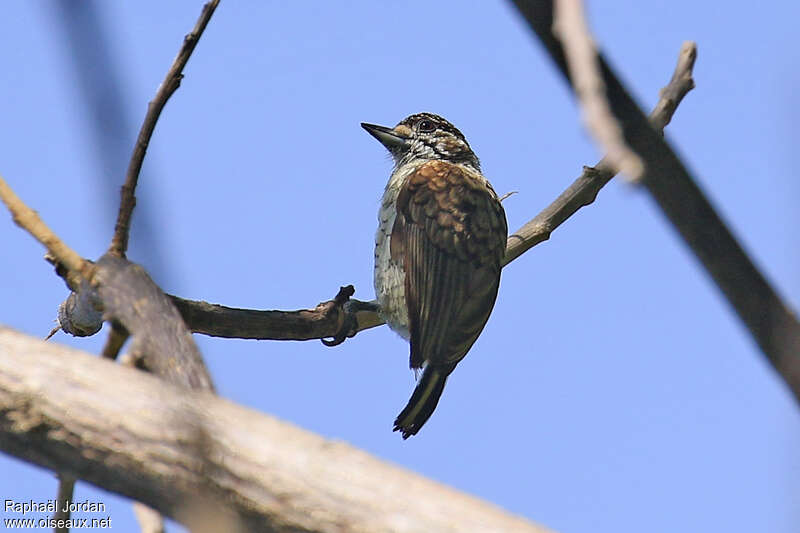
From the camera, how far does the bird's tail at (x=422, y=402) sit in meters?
4.88

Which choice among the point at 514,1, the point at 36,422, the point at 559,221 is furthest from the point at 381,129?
the point at 514,1

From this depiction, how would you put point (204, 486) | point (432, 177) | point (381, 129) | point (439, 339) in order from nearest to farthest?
point (204, 486), point (439, 339), point (432, 177), point (381, 129)

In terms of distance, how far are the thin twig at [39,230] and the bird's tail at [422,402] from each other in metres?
2.54

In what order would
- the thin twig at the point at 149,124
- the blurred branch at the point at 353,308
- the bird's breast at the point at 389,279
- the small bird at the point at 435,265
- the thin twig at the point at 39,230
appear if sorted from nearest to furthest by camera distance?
the thin twig at the point at 39,230 < the thin twig at the point at 149,124 < the blurred branch at the point at 353,308 < the small bird at the point at 435,265 < the bird's breast at the point at 389,279

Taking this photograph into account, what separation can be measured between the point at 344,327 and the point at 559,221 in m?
1.30

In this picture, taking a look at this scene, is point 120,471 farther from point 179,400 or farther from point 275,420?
point 275,420

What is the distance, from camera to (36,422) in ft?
Answer: 5.98

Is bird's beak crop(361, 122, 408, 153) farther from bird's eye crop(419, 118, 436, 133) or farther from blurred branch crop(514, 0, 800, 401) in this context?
blurred branch crop(514, 0, 800, 401)

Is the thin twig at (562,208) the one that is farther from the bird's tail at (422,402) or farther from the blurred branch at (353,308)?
the bird's tail at (422,402)

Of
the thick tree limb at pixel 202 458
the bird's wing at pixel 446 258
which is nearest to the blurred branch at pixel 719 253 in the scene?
the thick tree limb at pixel 202 458

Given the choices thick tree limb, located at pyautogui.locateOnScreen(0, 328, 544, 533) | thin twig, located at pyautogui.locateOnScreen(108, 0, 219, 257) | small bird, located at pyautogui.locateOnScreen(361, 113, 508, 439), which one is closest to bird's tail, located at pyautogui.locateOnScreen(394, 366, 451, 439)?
small bird, located at pyautogui.locateOnScreen(361, 113, 508, 439)

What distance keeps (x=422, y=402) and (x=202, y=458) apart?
3393 millimetres

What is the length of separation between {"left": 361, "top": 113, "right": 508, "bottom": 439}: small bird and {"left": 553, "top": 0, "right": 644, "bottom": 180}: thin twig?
3969 mm

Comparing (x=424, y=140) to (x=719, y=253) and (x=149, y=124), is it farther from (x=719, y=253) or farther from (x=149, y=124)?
(x=719, y=253)
